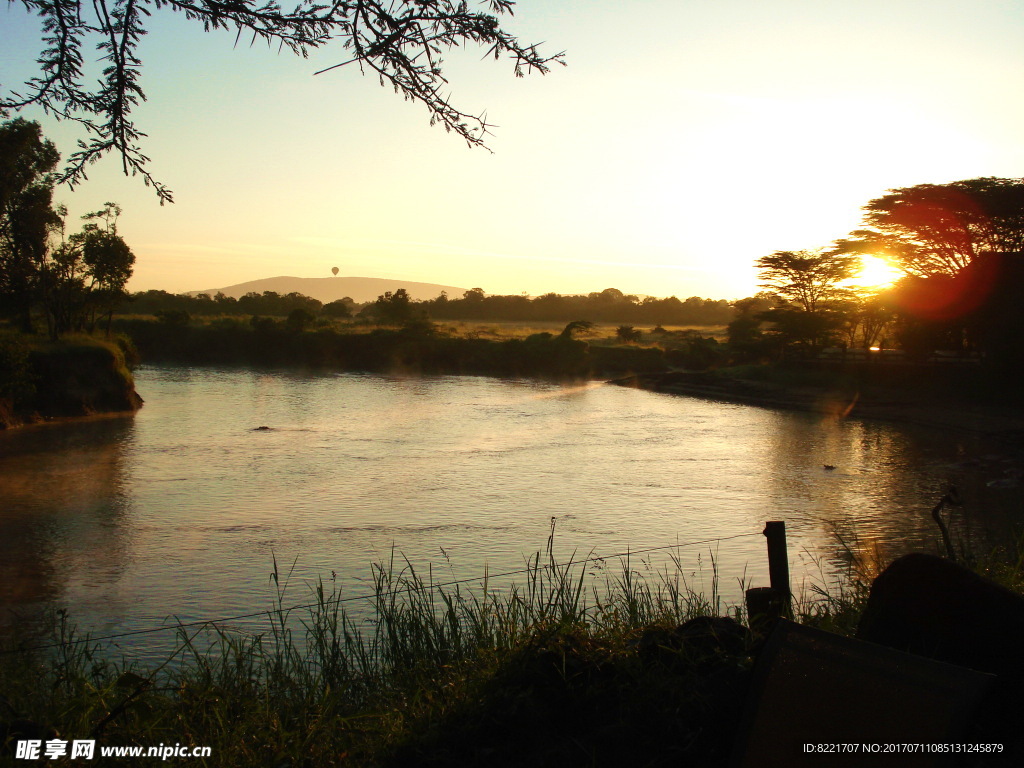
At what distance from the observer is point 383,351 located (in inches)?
1820

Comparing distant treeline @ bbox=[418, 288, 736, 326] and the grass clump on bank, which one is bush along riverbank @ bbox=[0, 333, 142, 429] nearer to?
the grass clump on bank

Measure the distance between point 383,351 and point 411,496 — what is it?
34.1 m

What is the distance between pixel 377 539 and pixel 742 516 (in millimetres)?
4991

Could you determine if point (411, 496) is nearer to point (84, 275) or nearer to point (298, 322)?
point (84, 275)

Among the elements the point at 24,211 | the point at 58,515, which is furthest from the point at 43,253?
the point at 58,515

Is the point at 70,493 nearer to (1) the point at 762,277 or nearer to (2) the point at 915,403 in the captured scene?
(2) the point at 915,403

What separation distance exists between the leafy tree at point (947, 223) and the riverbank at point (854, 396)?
5271 millimetres

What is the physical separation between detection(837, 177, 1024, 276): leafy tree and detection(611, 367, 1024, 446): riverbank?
5.27 m

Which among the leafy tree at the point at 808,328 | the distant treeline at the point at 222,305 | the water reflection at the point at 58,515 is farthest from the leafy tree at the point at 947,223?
the distant treeline at the point at 222,305

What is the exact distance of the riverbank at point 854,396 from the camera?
71.4ft

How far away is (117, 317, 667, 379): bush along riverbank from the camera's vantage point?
145ft

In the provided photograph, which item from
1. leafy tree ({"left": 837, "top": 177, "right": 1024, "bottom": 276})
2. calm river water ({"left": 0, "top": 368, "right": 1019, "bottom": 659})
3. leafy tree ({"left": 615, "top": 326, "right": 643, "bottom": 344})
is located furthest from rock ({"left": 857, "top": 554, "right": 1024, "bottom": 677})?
leafy tree ({"left": 615, "top": 326, "right": 643, "bottom": 344})

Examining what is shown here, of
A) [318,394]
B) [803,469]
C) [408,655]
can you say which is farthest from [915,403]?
[408,655]

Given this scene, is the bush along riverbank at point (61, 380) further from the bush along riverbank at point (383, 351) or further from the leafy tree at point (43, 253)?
the bush along riverbank at point (383, 351)
